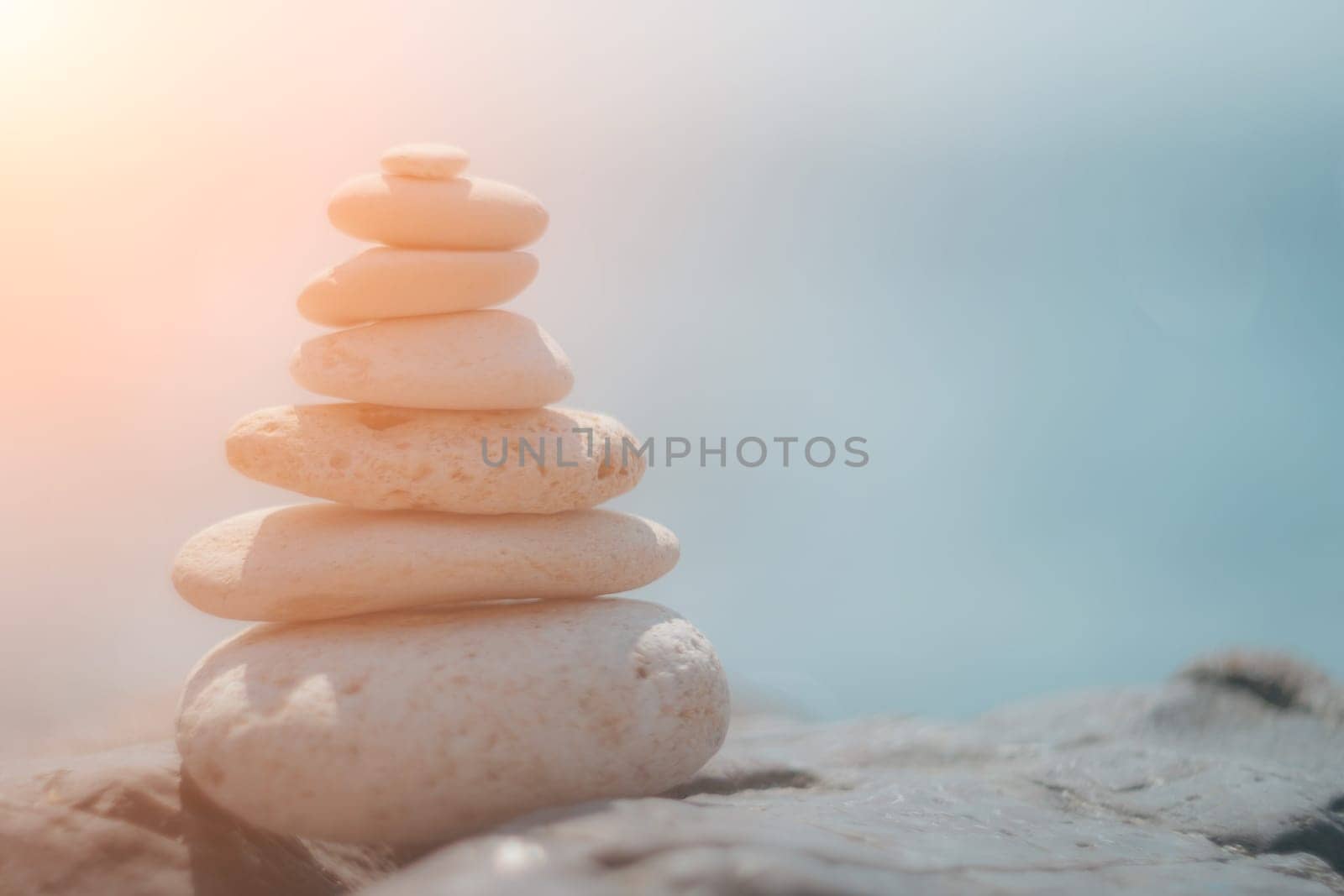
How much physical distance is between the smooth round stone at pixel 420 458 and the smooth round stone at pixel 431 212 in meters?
0.53

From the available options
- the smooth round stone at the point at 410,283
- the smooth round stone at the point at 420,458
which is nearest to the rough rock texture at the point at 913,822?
the smooth round stone at the point at 420,458

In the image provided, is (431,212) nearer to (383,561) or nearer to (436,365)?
(436,365)

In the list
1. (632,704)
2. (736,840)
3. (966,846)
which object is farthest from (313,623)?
(966,846)

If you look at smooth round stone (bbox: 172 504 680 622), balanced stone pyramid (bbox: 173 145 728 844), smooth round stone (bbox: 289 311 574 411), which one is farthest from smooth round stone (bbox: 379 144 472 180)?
smooth round stone (bbox: 172 504 680 622)

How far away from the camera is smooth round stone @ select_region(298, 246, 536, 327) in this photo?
127 inches

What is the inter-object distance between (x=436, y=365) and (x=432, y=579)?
626 mm

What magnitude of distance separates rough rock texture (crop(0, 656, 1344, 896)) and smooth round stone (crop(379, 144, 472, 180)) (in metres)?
1.88

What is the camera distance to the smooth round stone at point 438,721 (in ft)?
9.28

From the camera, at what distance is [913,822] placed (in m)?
3.38

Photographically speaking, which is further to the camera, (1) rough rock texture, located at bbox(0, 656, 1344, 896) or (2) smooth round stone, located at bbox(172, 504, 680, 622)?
(2) smooth round stone, located at bbox(172, 504, 680, 622)

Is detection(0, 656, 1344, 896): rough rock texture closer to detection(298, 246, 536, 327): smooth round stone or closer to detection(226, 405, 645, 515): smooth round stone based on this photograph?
detection(226, 405, 645, 515): smooth round stone

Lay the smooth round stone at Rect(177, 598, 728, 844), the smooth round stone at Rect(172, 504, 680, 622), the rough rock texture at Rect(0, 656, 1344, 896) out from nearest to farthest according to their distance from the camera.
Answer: the rough rock texture at Rect(0, 656, 1344, 896) → the smooth round stone at Rect(177, 598, 728, 844) → the smooth round stone at Rect(172, 504, 680, 622)

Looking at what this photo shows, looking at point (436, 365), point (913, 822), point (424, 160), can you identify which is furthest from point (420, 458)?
point (913, 822)

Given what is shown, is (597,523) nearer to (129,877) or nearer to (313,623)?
(313,623)
